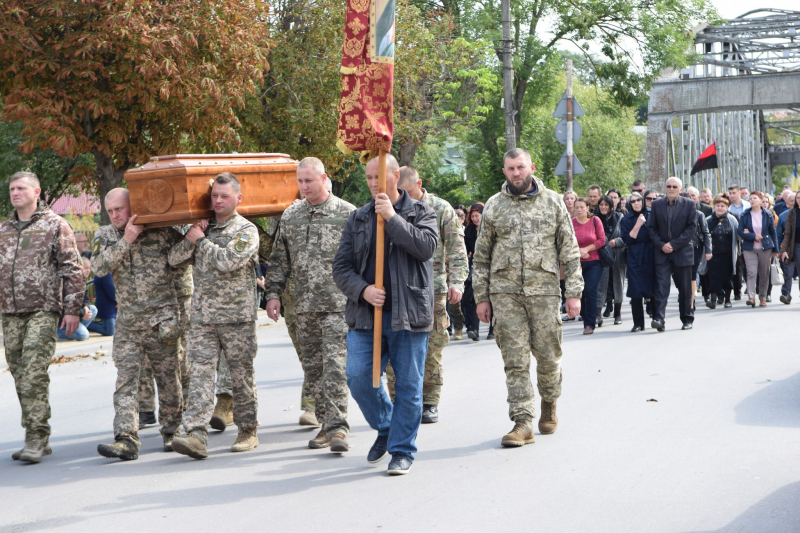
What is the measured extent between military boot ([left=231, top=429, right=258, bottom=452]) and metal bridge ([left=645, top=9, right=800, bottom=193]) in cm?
2740

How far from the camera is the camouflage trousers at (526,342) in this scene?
7.20 meters

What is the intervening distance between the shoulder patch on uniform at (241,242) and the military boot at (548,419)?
2463 millimetres

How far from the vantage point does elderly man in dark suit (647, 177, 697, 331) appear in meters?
13.7

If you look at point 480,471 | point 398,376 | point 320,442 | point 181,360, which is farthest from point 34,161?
point 480,471

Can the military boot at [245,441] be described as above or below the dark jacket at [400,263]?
below

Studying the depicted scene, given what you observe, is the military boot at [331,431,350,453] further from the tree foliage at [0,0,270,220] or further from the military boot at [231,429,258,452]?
the tree foliage at [0,0,270,220]

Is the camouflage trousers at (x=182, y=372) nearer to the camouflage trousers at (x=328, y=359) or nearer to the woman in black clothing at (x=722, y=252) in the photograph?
the camouflage trousers at (x=328, y=359)

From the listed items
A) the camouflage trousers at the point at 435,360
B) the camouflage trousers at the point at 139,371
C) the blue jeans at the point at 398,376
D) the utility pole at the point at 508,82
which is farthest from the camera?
the utility pole at the point at 508,82

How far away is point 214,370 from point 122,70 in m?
7.19

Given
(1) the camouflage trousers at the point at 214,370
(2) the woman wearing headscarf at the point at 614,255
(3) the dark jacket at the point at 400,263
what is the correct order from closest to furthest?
(3) the dark jacket at the point at 400,263 < (1) the camouflage trousers at the point at 214,370 < (2) the woman wearing headscarf at the point at 614,255

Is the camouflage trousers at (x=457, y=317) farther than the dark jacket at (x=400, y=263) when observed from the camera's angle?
Yes

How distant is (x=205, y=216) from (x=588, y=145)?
59.7 metres

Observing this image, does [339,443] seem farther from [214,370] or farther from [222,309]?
[222,309]

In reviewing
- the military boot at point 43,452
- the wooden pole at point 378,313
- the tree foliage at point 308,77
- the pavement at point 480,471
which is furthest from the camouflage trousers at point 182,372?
the tree foliage at point 308,77
